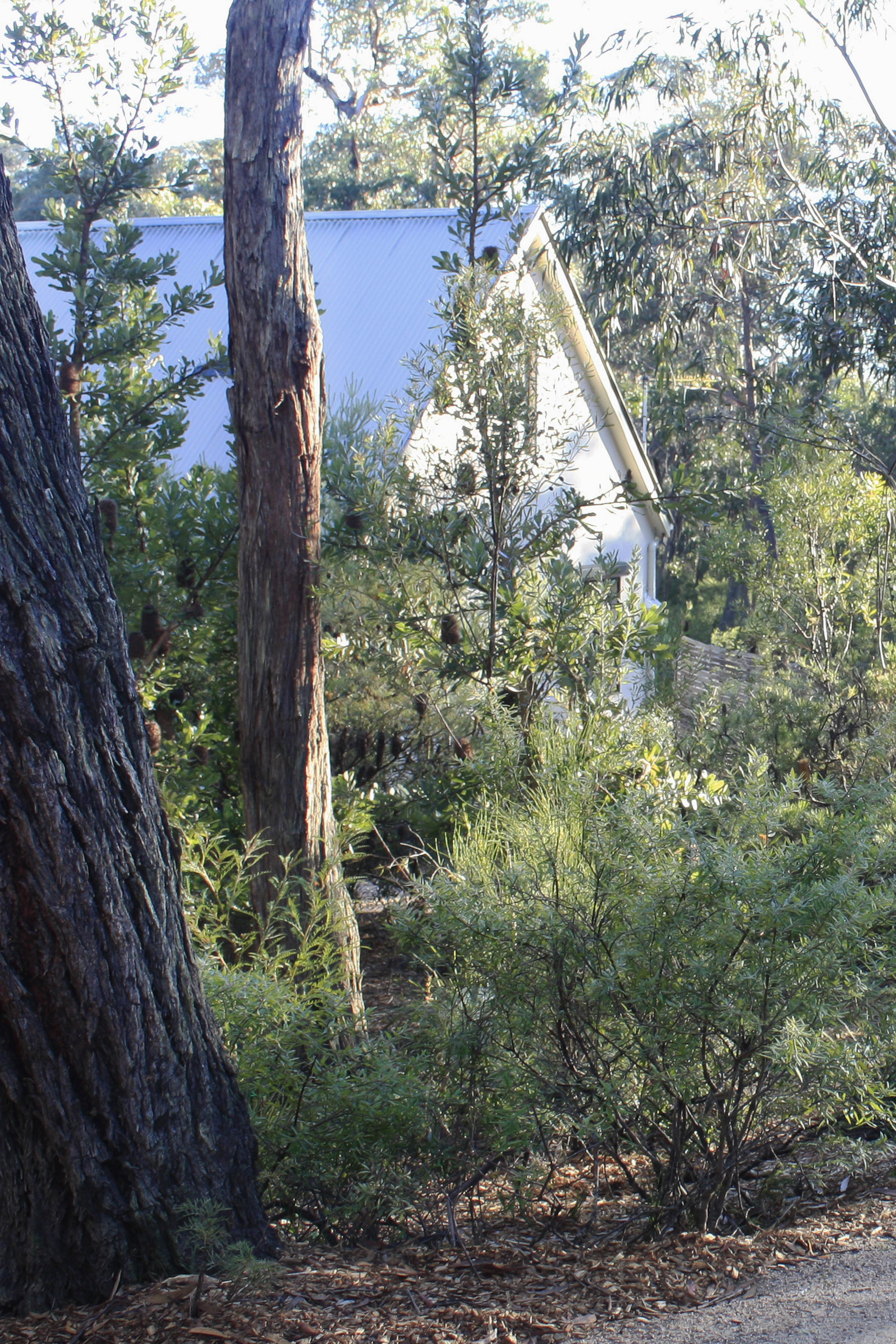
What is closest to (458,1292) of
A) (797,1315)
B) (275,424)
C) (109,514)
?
(797,1315)

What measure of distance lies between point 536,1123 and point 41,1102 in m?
1.28

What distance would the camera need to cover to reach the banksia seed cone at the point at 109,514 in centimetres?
553

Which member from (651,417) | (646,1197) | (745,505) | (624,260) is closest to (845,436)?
(624,260)

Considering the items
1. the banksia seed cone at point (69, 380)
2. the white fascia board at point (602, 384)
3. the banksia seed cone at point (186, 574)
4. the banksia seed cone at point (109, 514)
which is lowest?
the banksia seed cone at point (186, 574)

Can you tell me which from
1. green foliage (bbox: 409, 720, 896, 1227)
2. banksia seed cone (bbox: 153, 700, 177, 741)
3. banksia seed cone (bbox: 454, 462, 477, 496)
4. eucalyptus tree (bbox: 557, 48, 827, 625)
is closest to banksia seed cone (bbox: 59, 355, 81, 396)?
banksia seed cone (bbox: 153, 700, 177, 741)

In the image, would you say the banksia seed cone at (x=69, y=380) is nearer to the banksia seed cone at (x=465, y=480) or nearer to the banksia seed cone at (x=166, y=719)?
the banksia seed cone at (x=166, y=719)

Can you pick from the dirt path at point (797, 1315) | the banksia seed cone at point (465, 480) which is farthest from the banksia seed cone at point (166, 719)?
the dirt path at point (797, 1315)

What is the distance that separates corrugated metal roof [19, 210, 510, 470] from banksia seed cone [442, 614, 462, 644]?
5665 mm

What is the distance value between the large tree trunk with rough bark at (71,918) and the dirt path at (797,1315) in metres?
1.20

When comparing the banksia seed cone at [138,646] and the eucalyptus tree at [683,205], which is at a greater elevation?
the eucalyptus tree at [683,205]

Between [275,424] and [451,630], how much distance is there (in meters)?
1.43

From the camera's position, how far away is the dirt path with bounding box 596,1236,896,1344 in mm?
2559

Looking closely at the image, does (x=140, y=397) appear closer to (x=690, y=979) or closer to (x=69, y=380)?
(x=69, y=380)

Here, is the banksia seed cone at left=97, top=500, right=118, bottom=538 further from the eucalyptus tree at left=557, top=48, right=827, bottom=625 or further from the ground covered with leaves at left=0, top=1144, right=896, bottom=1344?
the eucalyptus tree at left=557, top=48, right=827, bottom=625
